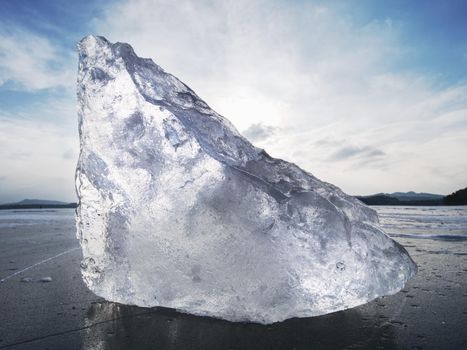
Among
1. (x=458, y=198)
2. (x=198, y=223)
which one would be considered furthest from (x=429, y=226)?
(x=458, y=198)

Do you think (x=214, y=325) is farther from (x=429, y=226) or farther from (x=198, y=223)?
(x=429, y=226)

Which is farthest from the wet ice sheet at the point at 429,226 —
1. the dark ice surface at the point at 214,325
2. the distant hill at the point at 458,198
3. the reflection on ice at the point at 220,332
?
the distant hill at the point at 458,198

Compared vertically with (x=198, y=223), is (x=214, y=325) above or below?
below

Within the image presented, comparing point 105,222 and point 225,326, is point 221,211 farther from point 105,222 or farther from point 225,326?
point 105,222

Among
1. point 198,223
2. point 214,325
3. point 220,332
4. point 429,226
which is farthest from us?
point 429,226

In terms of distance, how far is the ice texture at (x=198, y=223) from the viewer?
212 centimetres

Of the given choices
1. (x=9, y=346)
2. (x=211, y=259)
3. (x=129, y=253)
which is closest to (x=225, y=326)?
(x=211, y=259)

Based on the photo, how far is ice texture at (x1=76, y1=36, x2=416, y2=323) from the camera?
6.96 ft

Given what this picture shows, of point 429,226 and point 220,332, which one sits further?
point 429,226

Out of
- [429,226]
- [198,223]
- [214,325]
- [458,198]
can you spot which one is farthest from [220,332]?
[458,198]

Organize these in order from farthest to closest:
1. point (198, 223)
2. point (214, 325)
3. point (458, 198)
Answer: point (458, 198) < point (198, 223) < point (214, 325)

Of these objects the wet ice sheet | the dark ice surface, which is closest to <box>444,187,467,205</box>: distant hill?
A: the wet ice sheet

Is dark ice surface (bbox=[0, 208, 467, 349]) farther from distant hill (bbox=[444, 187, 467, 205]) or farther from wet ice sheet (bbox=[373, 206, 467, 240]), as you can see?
distant hill (bbox=[444, 187, 467, 205])

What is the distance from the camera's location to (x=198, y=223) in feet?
7.30
